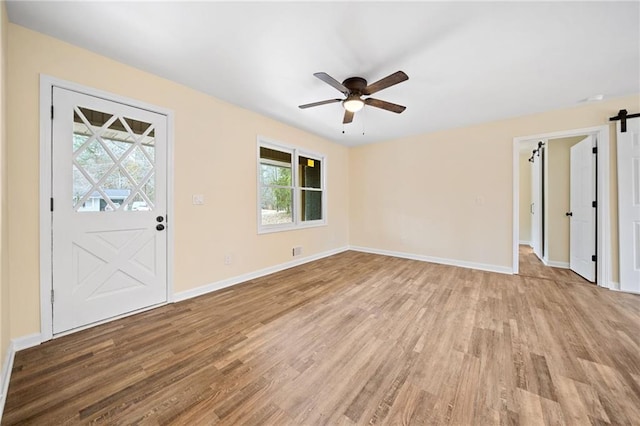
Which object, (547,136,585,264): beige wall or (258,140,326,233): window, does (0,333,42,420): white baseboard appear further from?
(547,136,585,264): beige wall

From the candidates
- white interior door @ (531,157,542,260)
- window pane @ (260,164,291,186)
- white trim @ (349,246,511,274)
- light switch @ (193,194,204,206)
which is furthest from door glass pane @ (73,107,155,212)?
white interior door @ (531,157,542,260)

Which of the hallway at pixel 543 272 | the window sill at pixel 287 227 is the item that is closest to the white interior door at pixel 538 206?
Result: the hallway at pixel 543 272

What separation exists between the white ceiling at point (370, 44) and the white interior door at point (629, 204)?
2.01ft

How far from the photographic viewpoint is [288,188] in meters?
4.45

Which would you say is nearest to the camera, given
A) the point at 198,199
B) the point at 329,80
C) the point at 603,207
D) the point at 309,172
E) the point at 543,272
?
the point at 329,80

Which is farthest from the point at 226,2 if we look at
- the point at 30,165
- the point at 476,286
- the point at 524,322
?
the point at 476,286

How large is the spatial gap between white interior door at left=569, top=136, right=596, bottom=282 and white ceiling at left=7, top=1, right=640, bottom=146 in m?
0.95

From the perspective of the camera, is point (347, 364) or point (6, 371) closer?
point (6, 371)

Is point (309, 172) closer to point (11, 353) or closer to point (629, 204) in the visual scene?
point (11, 353)

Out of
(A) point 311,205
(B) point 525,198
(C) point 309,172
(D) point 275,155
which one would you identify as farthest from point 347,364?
(B) point 525,198

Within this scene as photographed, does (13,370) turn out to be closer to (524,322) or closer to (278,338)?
(278,338)

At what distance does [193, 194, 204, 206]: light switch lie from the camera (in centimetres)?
297

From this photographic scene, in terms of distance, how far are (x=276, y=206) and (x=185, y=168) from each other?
5.46ft

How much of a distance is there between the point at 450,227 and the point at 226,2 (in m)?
4.59
